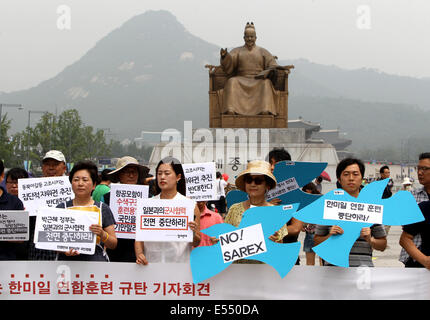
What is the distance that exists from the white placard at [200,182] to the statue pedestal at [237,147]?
11386 millimetres

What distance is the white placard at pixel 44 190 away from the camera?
14.4ft

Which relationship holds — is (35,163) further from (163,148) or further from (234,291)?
(234,291)

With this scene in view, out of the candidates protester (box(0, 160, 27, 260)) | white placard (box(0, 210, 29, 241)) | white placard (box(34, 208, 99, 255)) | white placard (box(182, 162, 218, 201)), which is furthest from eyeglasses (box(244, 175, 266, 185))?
protester (box(0, 160, 27, 260))

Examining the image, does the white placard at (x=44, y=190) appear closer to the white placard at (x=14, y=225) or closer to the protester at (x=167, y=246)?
the white placard at (x=14, y=225)

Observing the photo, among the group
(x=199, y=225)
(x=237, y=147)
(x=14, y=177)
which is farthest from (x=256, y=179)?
(x=237, y=147)

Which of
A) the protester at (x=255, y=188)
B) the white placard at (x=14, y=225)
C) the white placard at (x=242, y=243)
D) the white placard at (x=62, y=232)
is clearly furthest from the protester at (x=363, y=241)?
the white placard at (x=14, y=225)

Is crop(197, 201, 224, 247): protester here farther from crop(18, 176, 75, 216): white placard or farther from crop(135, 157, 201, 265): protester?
crop(18, 176, 75, 216): white placard

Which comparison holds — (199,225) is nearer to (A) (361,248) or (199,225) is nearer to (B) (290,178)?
(A) (361,248)

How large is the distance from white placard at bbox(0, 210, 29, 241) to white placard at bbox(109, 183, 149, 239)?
90 cm

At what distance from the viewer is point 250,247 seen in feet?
10.9

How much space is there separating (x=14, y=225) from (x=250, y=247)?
146 centimetres

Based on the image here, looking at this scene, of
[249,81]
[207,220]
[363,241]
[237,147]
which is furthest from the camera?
[249,81]

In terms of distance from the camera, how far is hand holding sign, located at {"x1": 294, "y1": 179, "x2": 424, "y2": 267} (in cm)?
337

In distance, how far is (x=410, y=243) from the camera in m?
3.52
